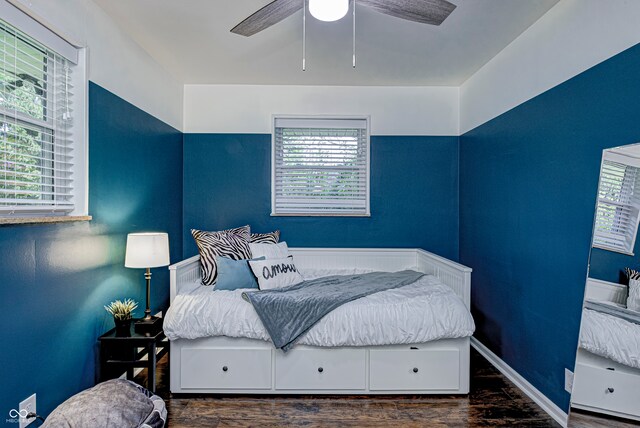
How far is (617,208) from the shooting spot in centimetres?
163

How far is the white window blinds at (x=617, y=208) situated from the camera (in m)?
1.53

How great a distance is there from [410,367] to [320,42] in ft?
7.68

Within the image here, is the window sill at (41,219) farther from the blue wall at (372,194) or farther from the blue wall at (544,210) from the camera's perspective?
the blue wall at (544,210)

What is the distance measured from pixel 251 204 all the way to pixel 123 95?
149cm

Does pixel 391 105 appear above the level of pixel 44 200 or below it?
above

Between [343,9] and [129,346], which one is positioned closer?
[343,9]

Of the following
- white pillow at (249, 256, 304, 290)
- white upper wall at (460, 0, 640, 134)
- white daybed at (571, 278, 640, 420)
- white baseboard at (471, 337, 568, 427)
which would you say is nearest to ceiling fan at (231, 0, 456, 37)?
white upper wall at (460, 0, 640, 134)

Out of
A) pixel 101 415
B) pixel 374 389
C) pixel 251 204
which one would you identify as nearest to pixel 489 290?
pixel 374 389

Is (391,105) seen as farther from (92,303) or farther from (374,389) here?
(92,303)

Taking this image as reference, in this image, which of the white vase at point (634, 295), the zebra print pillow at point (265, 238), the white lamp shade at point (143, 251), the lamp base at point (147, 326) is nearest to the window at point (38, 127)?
the white lamp shade at point (143, 251)

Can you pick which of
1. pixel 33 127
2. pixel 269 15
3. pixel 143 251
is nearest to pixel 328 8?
pixel 269 15

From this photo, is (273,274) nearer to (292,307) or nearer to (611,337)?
(292,307)

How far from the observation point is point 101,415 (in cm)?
149

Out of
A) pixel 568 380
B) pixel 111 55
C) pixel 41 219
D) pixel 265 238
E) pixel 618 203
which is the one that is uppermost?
pixel 111 55
